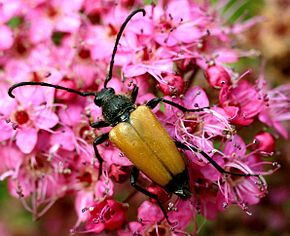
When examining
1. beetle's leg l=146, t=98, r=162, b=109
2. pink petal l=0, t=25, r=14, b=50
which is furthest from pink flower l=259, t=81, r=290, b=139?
pink petal l=0, t=25, r=14, b=50

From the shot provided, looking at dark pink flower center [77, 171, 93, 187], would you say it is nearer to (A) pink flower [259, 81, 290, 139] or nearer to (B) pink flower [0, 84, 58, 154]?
(B) pink flower [0, 84, 58, 154]

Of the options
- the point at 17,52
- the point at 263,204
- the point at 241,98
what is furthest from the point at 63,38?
the point at 263,204

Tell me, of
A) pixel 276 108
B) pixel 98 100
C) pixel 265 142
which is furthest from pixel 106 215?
pixel 276 108

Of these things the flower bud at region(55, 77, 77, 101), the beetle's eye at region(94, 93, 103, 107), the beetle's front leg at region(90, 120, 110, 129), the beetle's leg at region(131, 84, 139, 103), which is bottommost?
the beetle's front leg at region(90, 120, 110, 129)

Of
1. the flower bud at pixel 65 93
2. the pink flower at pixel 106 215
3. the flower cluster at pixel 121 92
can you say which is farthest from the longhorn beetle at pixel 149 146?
the flower bud at pixel 65 93

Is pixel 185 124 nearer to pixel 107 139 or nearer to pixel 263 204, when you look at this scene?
pixel 107 139

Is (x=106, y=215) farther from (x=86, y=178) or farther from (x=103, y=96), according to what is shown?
(x=103, y=96)

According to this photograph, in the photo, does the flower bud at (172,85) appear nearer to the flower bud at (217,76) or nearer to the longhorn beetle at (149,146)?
the longhorn beetle at (149,146)
